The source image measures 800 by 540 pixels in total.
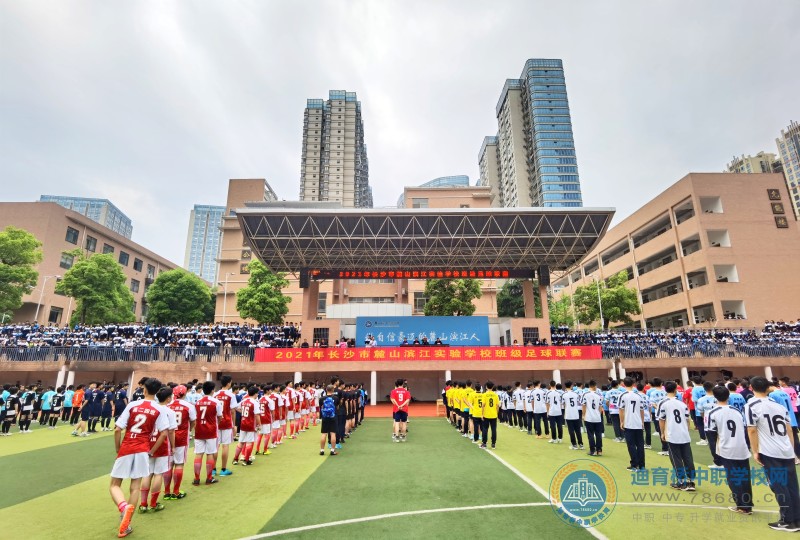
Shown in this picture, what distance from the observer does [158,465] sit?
17.9 ft

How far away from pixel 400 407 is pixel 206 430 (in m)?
5.88

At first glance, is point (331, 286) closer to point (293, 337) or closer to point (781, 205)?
point (293, 337)

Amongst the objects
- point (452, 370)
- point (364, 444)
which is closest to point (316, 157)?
point (452, 370)

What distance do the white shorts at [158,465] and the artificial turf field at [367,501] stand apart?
1.81 ft

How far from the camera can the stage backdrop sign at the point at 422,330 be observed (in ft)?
85.1

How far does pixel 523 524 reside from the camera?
479 centimetres

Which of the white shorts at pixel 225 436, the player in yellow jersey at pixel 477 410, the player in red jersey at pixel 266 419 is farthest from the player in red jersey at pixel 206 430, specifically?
the player in yellow jersey at pixel 477 410

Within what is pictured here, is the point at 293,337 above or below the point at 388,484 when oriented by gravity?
above

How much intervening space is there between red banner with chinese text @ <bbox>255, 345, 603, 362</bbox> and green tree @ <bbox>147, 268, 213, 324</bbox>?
84.7 feet

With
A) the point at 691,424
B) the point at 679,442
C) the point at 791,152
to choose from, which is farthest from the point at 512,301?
the point at 791,152

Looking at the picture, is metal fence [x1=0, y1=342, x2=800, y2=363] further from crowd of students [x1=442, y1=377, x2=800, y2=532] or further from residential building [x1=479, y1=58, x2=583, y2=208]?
residential building [x1=479, y1=58, x2=583, y2=208]

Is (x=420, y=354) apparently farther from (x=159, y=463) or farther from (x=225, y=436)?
(x=159, y=463)

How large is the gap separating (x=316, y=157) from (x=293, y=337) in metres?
67.7

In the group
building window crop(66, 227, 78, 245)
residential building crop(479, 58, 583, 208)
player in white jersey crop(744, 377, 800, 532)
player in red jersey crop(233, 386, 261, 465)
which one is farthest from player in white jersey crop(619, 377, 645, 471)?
residential building crop(479, 58, 583, 208)
